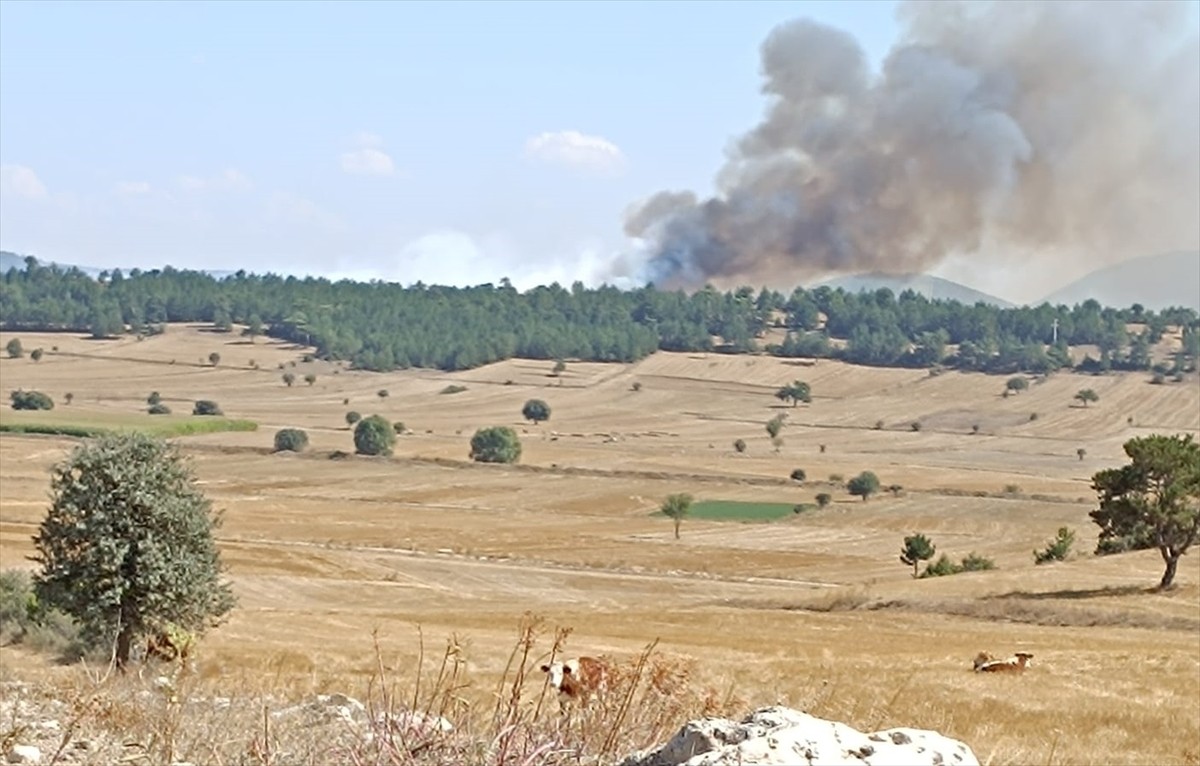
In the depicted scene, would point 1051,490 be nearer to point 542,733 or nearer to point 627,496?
point 627,496

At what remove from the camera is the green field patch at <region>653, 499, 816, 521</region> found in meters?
138

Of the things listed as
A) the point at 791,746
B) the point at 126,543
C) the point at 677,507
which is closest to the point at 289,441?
the point at 677,507

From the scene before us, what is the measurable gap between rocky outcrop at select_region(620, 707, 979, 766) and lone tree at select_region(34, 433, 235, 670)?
28.9m

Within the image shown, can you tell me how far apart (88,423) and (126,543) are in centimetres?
15509

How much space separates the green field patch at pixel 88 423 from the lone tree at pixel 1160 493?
Result: 4725 inches

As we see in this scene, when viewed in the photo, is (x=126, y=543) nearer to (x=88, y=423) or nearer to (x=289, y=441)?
(x=289, y=441)

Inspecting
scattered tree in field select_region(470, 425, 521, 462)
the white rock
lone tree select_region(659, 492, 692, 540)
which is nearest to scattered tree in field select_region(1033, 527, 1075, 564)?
lone tree select_region(659, 492, 692, 540)

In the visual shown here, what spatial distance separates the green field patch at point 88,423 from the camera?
6954 inches

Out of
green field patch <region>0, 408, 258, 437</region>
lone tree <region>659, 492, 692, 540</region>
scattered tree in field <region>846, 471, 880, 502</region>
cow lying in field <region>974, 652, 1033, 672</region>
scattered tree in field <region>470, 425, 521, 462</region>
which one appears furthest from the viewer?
scattered tree in field <region>470, 425, 521, 462</region>

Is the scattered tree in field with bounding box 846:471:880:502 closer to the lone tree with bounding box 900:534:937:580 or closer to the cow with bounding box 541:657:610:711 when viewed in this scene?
the lone tree with bounding box 900:534:937:580

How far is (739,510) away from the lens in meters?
144

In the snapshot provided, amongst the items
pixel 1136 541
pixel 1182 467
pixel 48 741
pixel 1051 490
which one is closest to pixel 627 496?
pixel 1051 490

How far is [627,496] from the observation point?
14750 cm

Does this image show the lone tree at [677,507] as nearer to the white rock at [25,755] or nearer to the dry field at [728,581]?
the dry field at [728,581]
